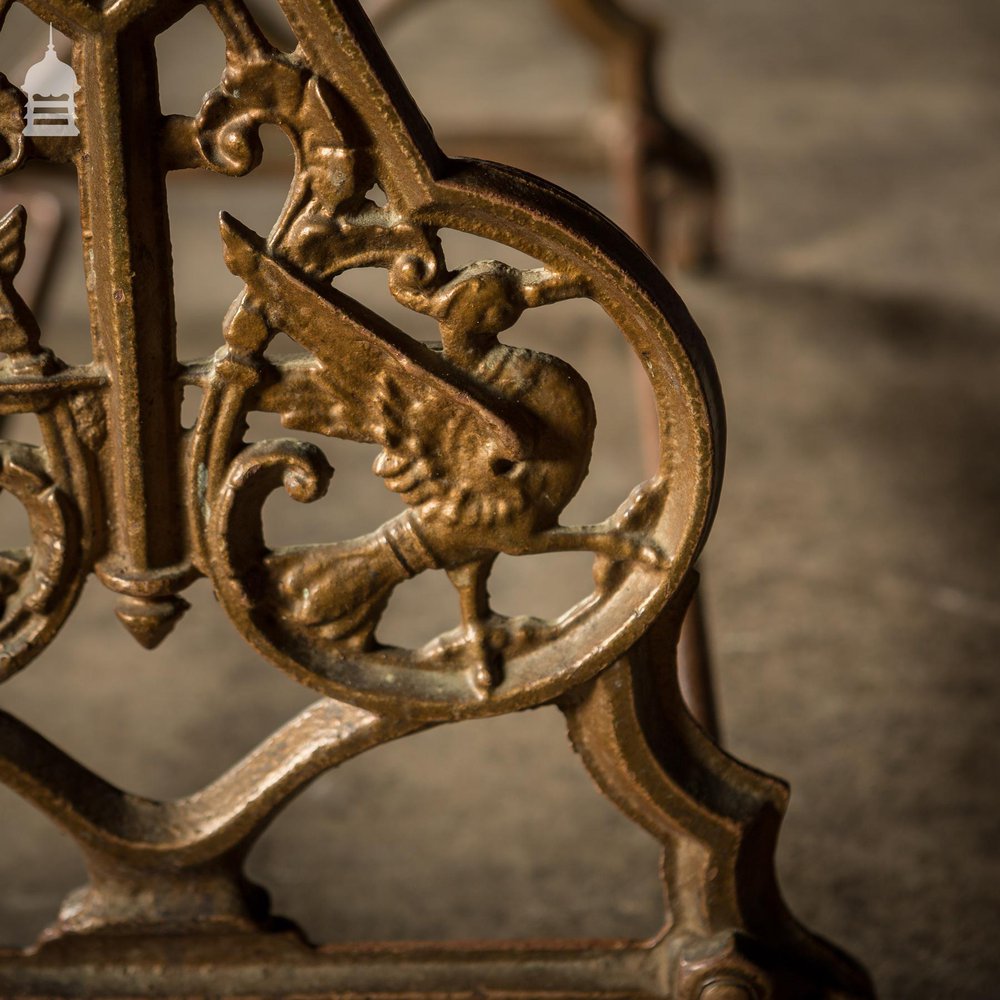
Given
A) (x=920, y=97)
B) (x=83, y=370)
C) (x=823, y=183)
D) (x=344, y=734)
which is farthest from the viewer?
(x=920, y=97)

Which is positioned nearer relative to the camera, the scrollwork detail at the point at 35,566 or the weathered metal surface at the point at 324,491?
the weathered metal surface at the point at 324,491

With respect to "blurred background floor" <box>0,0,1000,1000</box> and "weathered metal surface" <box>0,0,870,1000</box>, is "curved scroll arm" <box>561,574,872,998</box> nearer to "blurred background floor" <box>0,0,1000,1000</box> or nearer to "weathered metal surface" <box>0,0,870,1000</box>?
"weathered metal surface" <box>0,0,870,1000</box>

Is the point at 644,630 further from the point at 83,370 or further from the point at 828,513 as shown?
the point at 828,513

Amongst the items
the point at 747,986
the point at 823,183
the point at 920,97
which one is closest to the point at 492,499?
the point at 747,986

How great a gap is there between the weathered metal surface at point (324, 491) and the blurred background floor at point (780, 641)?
0.55m

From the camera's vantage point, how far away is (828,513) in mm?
2201

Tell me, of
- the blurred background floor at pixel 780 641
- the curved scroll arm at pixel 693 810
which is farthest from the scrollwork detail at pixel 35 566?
the blurred background floor at pixel 780 641

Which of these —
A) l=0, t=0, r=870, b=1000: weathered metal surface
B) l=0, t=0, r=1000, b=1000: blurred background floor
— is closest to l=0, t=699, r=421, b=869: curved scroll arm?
l=0, t=0, r=870, b=1000: weathered metal surface

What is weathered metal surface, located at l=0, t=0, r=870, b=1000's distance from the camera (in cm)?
77

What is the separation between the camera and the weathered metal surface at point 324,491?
2.53 ft

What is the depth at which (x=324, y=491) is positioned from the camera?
870 millimetres

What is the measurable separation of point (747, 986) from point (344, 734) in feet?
1.03

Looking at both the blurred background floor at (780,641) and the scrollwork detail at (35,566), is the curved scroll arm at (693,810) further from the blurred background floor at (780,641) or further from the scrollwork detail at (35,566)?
the blurred background floor at (780,641)

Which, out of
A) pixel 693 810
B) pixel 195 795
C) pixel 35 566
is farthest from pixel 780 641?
pixel 35 566
